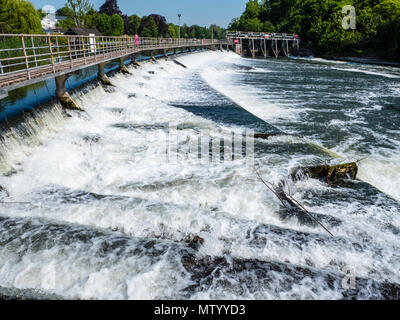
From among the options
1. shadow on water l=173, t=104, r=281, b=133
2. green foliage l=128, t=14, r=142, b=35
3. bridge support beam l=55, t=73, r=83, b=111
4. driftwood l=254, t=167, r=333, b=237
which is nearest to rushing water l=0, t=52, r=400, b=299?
driftwood l=254, t=167, r=333, b=237

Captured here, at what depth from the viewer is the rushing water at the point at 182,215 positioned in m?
3.97

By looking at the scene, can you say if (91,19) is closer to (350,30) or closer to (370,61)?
(350,30)

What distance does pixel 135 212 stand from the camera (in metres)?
5.41

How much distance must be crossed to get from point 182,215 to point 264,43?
72.2 metres

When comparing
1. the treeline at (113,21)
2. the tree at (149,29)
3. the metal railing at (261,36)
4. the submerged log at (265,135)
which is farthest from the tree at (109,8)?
the submerged log at (265,135)

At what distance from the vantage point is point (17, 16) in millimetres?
29094

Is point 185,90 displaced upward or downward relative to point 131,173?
upward

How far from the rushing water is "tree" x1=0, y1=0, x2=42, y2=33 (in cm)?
2544

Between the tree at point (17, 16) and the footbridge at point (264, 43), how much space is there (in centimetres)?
4598

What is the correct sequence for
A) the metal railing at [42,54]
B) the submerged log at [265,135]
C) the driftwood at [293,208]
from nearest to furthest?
the driftwood at [293,208]
the metal railing at [42,54]
the submerged log at [265,135]

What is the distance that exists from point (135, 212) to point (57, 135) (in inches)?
199

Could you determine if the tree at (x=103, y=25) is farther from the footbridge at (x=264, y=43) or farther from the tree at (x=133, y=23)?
the footbridge at (x=264, y=43)
